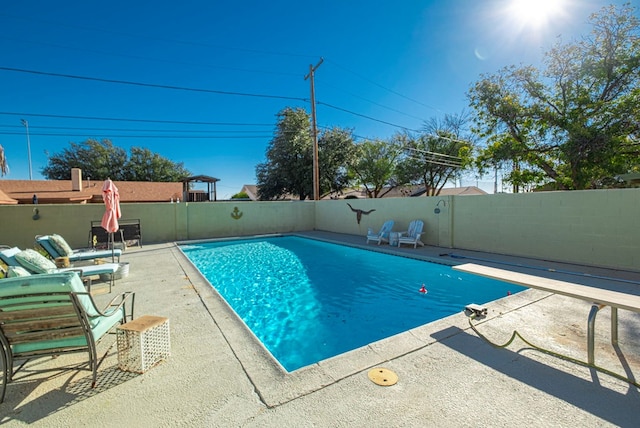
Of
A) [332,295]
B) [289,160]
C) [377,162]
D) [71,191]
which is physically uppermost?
[377,162]

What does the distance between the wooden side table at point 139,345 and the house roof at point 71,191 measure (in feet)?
71.4

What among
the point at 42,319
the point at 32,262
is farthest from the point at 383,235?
the point at 42,319

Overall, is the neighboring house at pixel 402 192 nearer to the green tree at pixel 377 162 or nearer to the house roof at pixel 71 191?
the green tree at pixel 377 162

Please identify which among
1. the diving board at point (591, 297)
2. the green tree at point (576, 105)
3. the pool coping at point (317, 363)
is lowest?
the pool coping at point (317, 363)

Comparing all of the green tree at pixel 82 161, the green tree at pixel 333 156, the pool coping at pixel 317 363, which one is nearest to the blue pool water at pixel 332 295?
the pool coping at pixel 317 363

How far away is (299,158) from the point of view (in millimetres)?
24109

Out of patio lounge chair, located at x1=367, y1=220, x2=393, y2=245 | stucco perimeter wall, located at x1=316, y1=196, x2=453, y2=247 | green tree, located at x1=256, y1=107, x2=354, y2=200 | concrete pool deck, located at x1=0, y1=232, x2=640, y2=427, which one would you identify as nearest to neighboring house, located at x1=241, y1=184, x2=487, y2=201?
green tree, located at x1=256, y1=107, x2=354, y2=200

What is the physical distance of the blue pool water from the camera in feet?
14.1

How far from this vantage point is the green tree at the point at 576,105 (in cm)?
901

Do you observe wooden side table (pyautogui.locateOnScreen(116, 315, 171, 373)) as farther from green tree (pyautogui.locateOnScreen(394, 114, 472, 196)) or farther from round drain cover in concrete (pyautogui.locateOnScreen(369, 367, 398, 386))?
green tree (pyautogui.locateOnScreen(394, 114, 472, 196))

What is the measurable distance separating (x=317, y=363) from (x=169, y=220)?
12037 mm

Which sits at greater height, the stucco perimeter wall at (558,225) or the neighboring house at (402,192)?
the neighboring house at (402,192)

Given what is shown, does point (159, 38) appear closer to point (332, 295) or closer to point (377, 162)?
point (332, 295)

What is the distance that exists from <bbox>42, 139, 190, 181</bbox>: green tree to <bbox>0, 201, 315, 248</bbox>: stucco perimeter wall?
24938 millimetres
